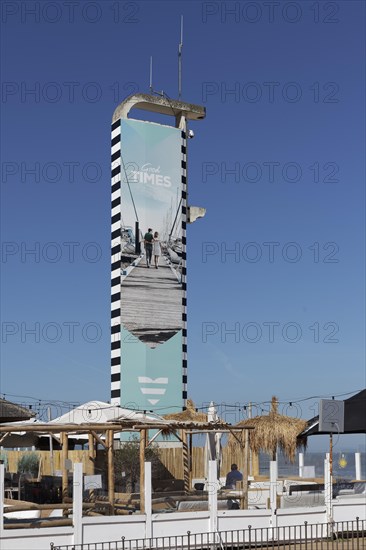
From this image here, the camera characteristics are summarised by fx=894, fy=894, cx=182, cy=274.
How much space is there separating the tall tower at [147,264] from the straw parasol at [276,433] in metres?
8.23

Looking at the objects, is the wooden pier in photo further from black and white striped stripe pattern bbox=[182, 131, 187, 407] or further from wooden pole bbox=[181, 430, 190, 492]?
wooden pole bbox=[181, 430, 190, 492]

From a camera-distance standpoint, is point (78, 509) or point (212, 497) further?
point (212, 497)

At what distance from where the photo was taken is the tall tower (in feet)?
112

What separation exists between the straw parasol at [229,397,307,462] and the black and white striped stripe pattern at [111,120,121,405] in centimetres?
916

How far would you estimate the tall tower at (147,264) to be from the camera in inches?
1348

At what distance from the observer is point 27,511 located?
56.8 feet

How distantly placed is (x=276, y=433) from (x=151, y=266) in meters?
12.0

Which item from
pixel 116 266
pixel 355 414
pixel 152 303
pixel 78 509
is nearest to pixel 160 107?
pixel 116 266

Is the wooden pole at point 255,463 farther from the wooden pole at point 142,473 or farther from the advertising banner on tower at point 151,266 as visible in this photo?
→ the wooden pole at point 142,473

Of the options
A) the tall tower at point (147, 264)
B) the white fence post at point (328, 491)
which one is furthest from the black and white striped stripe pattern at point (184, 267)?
the white fence post at point (328, 491)

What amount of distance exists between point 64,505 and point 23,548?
119cm

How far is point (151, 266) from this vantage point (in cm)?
3525

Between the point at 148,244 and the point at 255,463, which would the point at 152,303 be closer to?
the point at 148,244

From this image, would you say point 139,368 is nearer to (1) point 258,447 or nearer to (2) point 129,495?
(1) point 258,447
